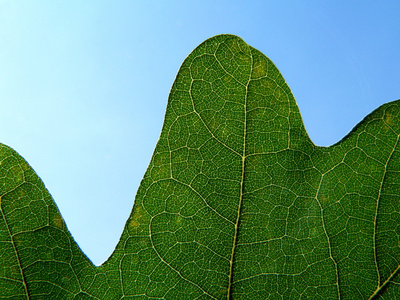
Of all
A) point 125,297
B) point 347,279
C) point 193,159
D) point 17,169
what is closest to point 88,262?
point 125,297

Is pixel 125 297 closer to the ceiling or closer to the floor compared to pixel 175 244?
closer to the floor

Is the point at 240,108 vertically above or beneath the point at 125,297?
above

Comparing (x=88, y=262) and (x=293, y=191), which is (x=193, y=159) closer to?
(x=293, y=191)

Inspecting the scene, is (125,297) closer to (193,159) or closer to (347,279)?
(193,159)

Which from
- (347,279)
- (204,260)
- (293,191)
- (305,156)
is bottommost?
(347,279)

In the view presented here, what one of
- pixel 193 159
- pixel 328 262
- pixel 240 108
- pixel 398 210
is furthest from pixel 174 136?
pixel 398 210

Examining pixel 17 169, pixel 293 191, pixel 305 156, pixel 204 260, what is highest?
pixel 17 169
